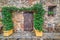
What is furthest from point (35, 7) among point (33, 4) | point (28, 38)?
point (28, 38)

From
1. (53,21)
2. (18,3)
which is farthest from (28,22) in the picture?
(53,21)

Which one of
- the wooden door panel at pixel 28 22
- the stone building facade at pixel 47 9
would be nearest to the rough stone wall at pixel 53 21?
the stone building facade at pixel 47 9

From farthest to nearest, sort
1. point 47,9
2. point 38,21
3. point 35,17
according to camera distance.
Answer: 1. point 47,9
2. point 35,17
3. point 38,21

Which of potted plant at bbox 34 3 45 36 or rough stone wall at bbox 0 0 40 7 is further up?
rough stone wall at bbox 0 0 40 7

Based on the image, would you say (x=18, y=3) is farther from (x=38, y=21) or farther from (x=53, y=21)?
(x=53, y=21)

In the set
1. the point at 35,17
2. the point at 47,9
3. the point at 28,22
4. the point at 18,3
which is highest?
the point at 18,3

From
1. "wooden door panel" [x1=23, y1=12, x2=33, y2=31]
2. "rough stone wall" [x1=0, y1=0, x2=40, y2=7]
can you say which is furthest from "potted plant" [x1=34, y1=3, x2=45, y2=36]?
"wooden door panel" [x1=23, y1=12, x2=33, y2=31]

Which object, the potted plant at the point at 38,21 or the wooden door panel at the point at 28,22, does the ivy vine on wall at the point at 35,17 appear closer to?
the potted plant at the point at 38,21

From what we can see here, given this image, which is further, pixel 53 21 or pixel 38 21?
pixel 53 21

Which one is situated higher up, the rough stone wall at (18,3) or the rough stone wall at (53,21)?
the rough stone wall at (18,3)

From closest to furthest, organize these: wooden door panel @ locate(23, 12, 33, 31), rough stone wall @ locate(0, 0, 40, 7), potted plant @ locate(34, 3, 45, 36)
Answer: potted plant @ locate(34, 3, 45, 36) < rough stone wall @ locate(0, 0, 40, 7) < wooden door panel @ locate(23, 12, 33, 31)

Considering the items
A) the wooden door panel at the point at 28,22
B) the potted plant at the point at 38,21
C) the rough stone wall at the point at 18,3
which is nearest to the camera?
the potted plant at the point at 38,21

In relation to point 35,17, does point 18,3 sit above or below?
above

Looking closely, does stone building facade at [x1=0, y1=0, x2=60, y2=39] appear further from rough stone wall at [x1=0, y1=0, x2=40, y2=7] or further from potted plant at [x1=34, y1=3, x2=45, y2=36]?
potted plant at [x1=34, y1=3, x2=45, y2=36]
